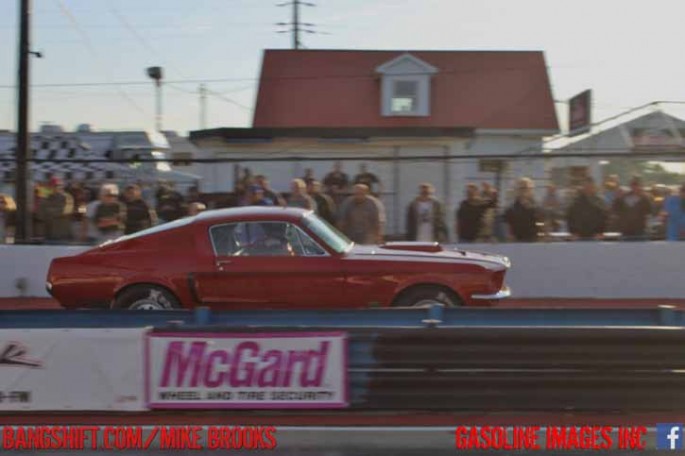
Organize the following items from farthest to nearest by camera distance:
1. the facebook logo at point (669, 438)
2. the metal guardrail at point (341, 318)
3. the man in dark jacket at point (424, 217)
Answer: the man in dark jacket at point (424, 217) < the metal guardrail at point (341, 318) < the facebook logo at point (669, 438)

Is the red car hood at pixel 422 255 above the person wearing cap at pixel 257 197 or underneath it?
underneath

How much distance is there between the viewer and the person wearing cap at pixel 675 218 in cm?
1163

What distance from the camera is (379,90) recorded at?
25906mm

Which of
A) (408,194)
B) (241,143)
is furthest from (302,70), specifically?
(408,194)

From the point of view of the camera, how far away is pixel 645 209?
11703 mm

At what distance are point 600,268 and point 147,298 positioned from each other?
6974 mm

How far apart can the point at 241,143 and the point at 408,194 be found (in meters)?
6.65

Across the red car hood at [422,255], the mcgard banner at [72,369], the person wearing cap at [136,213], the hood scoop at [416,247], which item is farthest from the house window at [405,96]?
the mcgard banner at [72,369]

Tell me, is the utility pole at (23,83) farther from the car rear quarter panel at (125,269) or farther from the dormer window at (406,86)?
the dormer window at (406,86)

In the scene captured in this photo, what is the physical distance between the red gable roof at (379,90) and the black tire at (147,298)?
683 inches

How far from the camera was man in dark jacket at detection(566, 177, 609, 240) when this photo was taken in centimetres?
1148

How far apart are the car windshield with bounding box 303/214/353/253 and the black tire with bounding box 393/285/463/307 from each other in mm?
797

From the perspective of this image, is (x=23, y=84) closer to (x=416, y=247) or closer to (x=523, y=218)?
(x=416, y=247)

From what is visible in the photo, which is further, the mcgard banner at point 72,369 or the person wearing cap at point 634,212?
the person wearing cap at point 634,212
